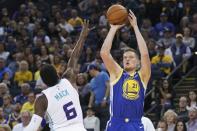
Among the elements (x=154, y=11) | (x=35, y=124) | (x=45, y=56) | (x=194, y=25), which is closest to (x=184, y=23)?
(x=194, y=25)

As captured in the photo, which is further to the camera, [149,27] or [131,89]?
[149,27]

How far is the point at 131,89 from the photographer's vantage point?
9133 millimetres

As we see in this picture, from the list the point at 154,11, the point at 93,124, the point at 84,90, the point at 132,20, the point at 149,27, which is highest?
the point at 132,20

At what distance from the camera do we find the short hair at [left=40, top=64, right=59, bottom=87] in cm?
873

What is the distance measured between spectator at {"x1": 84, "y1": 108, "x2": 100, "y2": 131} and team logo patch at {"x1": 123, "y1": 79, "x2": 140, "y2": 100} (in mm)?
6244

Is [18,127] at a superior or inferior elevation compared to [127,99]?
inferior

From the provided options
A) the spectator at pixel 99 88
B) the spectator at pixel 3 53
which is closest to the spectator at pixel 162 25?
the spectator at pixel 99 88

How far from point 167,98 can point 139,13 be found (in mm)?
5846

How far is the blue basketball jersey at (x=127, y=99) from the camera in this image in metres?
9.08

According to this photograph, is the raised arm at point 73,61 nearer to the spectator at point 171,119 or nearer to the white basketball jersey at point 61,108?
the white basketball jersey at point 61,108

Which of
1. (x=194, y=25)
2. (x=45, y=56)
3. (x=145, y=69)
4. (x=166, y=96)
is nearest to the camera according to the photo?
(x=145, y=69)

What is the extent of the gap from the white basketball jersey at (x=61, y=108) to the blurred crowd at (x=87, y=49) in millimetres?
3856

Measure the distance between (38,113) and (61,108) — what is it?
34cm

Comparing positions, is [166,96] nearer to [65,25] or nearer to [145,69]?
[145,69]
